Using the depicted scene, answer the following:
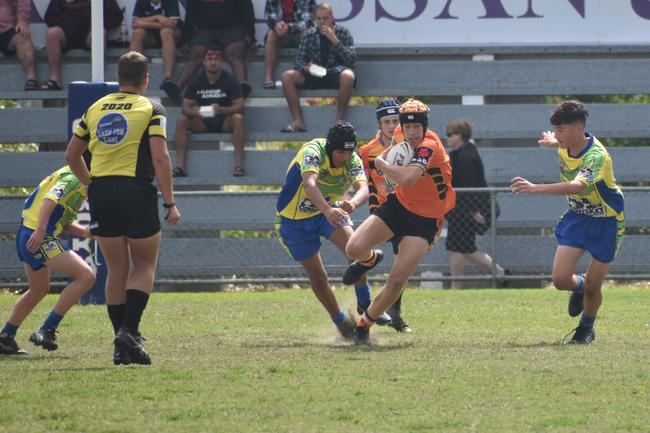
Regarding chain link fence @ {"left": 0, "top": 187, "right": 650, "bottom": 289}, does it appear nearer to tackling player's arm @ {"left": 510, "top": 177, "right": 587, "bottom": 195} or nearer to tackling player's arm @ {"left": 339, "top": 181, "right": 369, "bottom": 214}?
tackling player's arm @ {"left": 339, "top": 181, "right": 369, "bottom": 214}

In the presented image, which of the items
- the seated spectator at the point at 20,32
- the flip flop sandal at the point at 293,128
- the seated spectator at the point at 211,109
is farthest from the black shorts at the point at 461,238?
the seated spectator at the point at 20,32

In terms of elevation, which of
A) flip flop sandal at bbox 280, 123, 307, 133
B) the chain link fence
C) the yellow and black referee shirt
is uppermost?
the yellow and black referee shirt

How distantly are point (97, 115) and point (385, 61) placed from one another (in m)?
10.0

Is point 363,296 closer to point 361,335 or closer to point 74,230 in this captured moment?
point 361,335

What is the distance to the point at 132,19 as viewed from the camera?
701 inches

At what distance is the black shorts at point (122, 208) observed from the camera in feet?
27.8

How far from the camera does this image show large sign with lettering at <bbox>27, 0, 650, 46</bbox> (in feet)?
59.7

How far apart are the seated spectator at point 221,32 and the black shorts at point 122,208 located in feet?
29.4

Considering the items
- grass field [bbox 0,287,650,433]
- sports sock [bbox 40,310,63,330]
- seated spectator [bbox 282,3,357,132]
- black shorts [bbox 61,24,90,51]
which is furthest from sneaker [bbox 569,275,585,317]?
black shorts [bbox 61,24,90,51]

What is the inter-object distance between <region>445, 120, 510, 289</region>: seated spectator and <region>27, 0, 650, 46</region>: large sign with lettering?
2.50m

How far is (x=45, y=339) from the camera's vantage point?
987 cm

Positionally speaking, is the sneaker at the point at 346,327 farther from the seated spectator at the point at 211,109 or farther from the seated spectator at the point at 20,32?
the seated spectator at the point at 20,32

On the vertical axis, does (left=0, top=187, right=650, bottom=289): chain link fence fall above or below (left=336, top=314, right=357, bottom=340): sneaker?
below

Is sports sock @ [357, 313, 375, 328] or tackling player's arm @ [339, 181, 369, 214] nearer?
tackling player's arm @ [339, 181, 369, 214]
